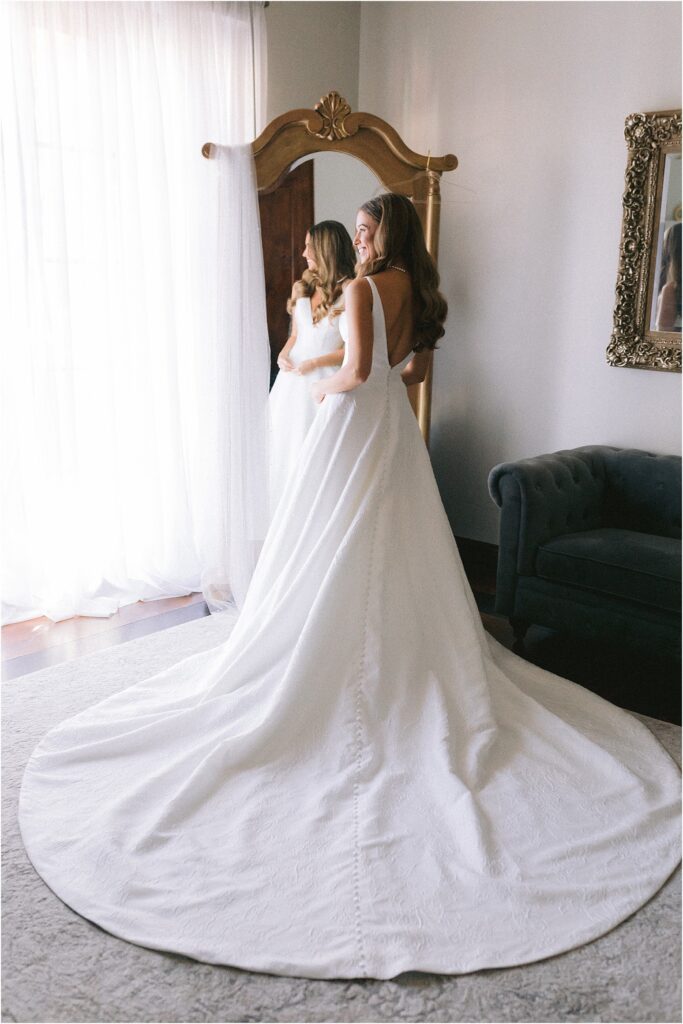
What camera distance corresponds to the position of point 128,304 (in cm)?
389

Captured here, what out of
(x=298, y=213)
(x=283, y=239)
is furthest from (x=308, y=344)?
(x=298, y=213)

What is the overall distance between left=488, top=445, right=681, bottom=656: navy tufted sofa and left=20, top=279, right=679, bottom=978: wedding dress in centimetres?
39

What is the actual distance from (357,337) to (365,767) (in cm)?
127

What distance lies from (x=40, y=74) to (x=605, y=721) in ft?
10.5

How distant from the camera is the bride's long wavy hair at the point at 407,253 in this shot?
2.68 m

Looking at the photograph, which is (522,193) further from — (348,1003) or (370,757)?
(348,1003)

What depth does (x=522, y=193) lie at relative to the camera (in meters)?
4.20

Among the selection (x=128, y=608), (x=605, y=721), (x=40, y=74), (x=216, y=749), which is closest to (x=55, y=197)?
(x=40, y=74)

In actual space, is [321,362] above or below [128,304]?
below

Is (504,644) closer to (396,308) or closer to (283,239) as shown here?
(396,308)

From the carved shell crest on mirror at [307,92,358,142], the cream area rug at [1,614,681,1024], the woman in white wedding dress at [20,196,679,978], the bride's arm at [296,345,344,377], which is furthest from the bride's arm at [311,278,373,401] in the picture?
the cream area rug at [1,614,681,1024]

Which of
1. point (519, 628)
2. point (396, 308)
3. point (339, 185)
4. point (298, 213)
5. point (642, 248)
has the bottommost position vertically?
point (519, 628)

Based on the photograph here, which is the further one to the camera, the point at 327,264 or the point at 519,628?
the point at 327,264

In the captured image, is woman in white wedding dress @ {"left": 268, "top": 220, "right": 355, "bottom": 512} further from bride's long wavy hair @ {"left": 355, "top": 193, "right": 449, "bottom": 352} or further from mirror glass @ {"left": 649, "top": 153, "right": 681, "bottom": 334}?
mirror glass @ {"left": 649, "top": 153, "right": 681, "bottom": 334}
